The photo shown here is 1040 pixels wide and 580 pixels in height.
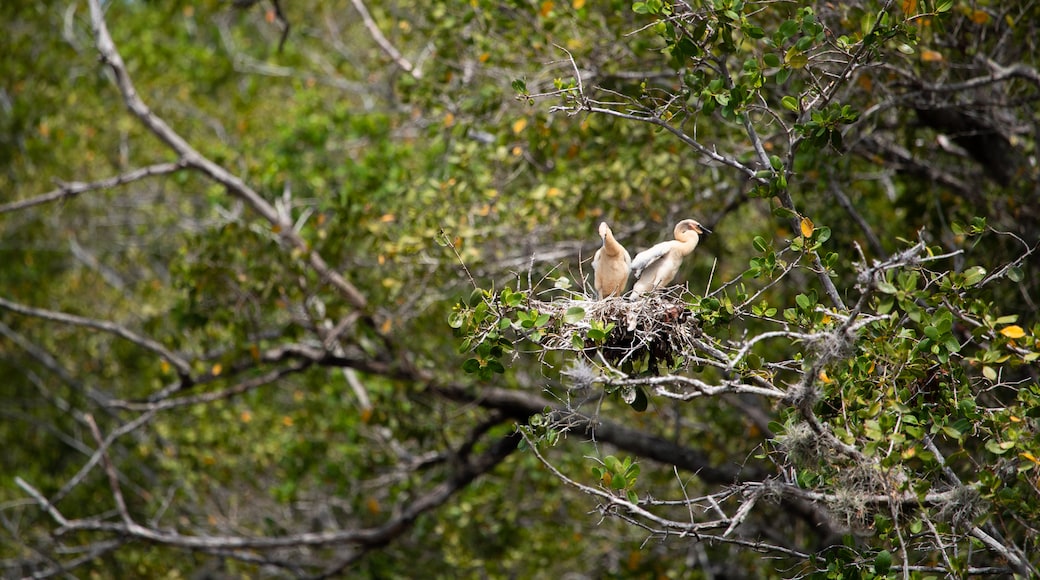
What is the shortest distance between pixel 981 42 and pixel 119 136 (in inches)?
382

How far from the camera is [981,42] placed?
6.05 metres

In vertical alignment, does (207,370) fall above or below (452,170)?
below

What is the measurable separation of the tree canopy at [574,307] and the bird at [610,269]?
0.42 ft

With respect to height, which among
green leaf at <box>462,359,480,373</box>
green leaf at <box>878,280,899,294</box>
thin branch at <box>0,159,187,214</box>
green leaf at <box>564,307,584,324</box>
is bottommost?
thin branch at <box>0,159,187,214</box>

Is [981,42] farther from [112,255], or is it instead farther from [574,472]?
[112,255]

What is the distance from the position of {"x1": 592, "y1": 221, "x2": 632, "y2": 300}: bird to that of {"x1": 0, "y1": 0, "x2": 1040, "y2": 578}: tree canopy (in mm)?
128

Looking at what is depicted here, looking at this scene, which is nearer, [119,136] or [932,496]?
[932,496]

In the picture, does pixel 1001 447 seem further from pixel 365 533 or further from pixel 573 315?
pixel 365 533

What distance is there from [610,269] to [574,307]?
3.43ft

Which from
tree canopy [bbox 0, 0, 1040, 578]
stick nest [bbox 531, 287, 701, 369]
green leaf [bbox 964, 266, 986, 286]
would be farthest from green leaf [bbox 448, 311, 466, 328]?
green leaf [bbox 964, 266, 986, 286]

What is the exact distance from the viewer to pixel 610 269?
5.01 m

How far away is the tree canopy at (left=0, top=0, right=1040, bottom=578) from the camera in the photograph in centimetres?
392

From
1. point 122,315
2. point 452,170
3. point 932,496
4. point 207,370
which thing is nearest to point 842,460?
point 932,496

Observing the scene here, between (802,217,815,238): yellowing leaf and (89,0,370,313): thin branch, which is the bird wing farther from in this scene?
(89,0,370,313): thin branch
